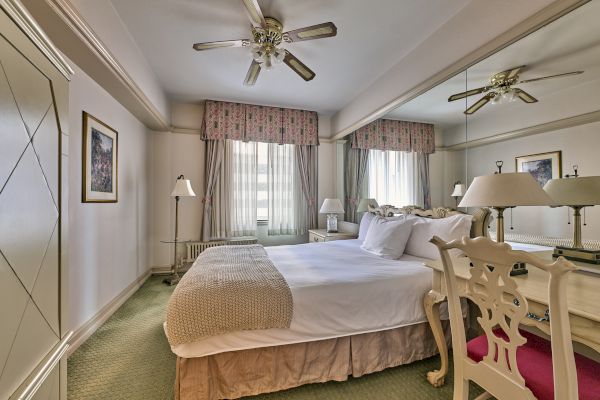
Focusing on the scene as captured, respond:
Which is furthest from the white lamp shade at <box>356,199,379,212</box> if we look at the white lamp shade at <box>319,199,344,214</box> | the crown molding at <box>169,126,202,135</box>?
the crown molding at <box>169,126,202,135</box>

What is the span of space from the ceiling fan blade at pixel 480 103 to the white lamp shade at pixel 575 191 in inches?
30.7

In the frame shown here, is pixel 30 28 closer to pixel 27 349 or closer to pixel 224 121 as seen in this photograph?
pixel 27 349

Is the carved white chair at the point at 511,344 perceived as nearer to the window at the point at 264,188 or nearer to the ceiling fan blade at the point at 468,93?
the ceiling fan blade at the point at 468,93

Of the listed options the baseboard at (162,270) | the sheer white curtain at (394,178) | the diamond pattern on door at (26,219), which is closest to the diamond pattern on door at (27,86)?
the diamond pattern on door at (26,219)

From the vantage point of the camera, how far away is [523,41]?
1549 millimetres

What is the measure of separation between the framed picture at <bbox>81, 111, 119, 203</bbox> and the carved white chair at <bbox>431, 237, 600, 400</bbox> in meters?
2.81

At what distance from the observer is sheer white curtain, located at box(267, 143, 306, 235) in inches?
165

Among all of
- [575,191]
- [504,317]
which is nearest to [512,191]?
[575,191]

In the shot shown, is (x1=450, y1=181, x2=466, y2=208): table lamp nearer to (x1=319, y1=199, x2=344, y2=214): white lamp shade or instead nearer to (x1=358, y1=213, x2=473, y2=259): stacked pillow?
(x1=358, y1=213, x2=473, y2=259): stacked pillow

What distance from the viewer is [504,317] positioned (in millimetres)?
1007

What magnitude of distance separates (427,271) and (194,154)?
3.62 metres

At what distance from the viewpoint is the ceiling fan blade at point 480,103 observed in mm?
1861

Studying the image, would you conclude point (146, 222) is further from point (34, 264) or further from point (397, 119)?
point (397, 119)

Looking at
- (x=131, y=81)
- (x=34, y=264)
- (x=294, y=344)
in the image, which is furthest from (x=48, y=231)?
(x=131, y=81)
